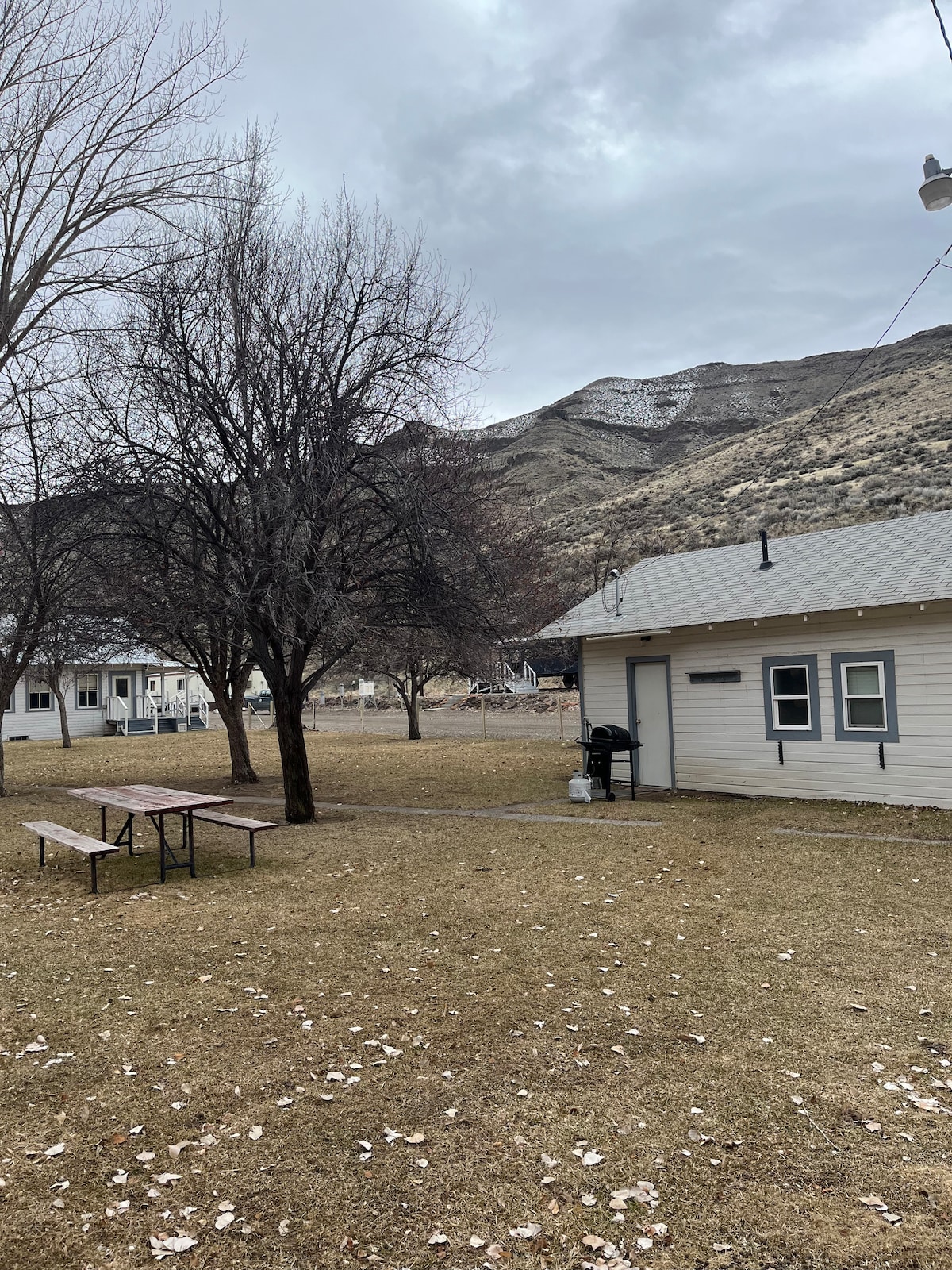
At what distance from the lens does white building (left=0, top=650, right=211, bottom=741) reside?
33.5 m

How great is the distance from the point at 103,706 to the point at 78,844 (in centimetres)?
3110

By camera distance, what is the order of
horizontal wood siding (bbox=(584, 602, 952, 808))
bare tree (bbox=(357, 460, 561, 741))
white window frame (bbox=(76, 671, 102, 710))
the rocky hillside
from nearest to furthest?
bare tree (bbox=(357, 460, 561, 741)) < horizontal wood siding (bbox=(584, 602, 952, 808)) < the rocky hillside < white window frame (bbox=(76, 671, 102, 710))

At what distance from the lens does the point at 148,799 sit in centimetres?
863

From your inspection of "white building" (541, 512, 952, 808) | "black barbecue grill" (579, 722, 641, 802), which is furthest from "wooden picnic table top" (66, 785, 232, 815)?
"white building" (541, 512, 952, 808)

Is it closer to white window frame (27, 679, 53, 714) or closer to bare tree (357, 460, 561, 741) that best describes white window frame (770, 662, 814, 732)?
bare tree (357, 460, 561, 741)

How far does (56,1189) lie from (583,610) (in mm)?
14268

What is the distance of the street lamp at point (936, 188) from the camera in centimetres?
664

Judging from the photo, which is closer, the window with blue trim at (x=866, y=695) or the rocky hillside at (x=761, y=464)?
the window with blue trim at (x=866, y=695)

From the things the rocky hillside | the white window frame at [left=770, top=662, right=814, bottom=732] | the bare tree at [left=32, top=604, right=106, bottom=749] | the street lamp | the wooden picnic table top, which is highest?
the rocky hillside

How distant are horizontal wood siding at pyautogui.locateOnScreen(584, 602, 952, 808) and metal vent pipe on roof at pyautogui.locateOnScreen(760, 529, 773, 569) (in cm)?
213

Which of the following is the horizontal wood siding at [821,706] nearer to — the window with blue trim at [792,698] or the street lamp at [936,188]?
the window with blue trim at [792,698]

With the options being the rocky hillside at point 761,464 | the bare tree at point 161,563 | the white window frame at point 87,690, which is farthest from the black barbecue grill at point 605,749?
the white window frame at point 87,690

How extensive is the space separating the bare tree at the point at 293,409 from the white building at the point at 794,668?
5.46 metres

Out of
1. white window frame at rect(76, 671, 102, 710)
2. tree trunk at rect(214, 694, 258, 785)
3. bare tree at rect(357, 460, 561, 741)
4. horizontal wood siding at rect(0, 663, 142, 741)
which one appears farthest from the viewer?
white window frame at rect(76, 671, 102, 710)
